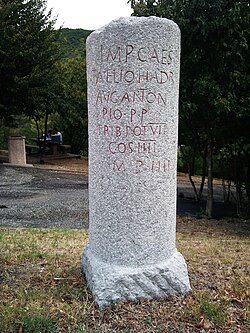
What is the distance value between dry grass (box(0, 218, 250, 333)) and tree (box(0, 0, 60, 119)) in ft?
44.5

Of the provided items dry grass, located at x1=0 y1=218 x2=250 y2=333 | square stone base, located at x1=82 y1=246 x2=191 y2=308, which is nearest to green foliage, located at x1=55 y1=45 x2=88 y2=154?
dry grass, located at x1=0 y1=218 x2=250 y2=333

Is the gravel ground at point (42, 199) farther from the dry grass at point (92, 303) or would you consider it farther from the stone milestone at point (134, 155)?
the stone milestone at point (134, 155)

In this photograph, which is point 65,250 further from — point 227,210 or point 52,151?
point 52,151

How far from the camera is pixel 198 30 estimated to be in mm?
8281

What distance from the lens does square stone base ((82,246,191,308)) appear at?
3648 mm

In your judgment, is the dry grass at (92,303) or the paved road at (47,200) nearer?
the dry grass at (92,303)

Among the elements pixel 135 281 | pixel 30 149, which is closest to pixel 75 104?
pixel 30 149

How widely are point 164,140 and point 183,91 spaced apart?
5.39 meters

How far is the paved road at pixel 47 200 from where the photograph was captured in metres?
8.97

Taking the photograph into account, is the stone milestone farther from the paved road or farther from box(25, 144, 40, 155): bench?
box(25, 144, 40, 155): bench

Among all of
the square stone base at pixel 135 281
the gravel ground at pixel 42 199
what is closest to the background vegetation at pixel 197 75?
the gravel ground at pixel 42 199

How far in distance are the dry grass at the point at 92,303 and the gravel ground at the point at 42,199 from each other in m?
3.42

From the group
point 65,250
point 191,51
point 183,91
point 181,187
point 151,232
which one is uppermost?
point 191,51

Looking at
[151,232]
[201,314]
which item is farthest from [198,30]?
[201,314]
